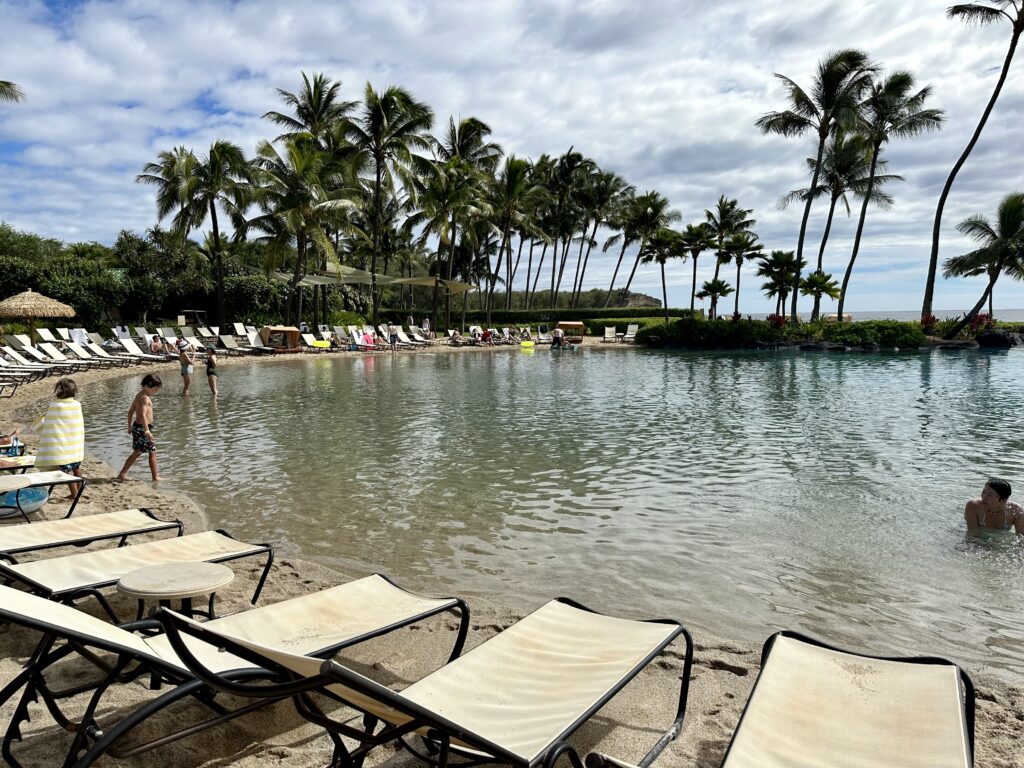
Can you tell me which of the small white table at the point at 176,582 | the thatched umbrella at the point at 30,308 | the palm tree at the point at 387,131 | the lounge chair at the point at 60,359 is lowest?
the small white table at the point at 176,582

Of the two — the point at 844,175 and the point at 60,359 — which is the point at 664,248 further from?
the point at 60,359

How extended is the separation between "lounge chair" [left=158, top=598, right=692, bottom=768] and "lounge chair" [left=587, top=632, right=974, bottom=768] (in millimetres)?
294

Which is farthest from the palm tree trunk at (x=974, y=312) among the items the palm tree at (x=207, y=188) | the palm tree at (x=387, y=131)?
the palm tree at (x=207, y=188)

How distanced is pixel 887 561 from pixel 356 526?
15.1ft

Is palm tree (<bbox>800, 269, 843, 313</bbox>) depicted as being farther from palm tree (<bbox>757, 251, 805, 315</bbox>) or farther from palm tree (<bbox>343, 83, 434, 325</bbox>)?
palm tree (<bbox>343, 83, 434, 325</bbox>)

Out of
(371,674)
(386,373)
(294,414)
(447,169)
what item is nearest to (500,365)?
(386,373)

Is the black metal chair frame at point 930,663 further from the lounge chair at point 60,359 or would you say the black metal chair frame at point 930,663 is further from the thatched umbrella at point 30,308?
the thatched umbrella at point 30,308

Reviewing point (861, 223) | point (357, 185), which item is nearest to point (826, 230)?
point (861, 223)

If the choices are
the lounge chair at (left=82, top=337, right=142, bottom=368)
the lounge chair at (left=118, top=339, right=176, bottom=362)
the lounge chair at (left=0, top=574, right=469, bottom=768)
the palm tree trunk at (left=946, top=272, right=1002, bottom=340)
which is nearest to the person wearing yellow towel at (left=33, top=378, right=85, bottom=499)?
the lounge chair at (left=0, top=574, right=469, bottom=768)

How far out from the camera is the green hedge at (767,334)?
33.7 metres

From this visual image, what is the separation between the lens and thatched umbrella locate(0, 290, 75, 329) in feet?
81.9

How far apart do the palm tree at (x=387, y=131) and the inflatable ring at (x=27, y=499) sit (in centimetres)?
2833

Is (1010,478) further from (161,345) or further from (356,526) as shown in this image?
(161,345)

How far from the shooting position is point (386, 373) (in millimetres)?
21922
